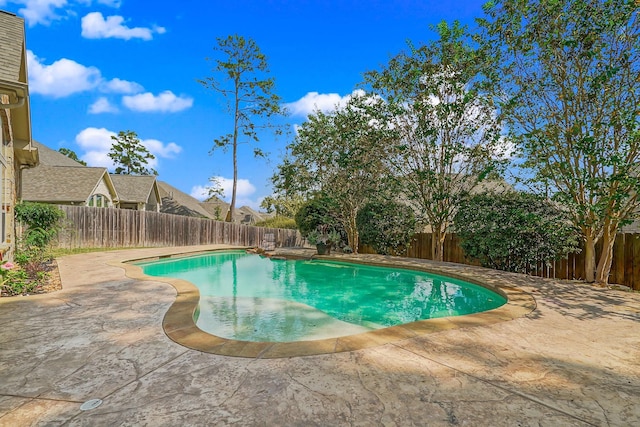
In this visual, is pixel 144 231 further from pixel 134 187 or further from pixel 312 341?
pixel 312 341

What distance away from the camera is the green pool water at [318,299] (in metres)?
4.61

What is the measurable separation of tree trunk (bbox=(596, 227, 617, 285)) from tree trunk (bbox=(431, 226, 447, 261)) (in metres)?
4.20

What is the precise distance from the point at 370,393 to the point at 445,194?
832 centimetres

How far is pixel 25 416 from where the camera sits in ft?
6.12

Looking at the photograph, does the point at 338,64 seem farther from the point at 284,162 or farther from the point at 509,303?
the point at 509,303

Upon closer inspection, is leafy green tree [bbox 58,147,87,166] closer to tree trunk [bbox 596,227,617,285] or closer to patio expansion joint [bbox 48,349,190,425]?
patio expansion joint [bbox 48,349,190,425]

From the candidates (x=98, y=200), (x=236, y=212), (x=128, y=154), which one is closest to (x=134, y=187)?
(x=98, y=200)

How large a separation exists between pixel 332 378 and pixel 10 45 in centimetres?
693

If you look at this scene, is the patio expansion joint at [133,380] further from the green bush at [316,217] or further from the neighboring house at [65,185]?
the neighboring house at [65,185]

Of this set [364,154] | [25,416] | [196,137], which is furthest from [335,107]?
[196,137]

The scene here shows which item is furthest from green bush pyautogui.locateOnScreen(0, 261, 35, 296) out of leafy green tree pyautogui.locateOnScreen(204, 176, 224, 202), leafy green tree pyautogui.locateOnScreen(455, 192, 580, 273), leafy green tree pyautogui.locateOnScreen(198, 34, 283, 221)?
leafy green tree pyautogui.locateOnScreen(204, 176, 224, 202)

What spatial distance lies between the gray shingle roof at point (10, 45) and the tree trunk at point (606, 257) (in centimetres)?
979

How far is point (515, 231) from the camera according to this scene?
7.61m

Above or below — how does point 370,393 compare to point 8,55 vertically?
below
